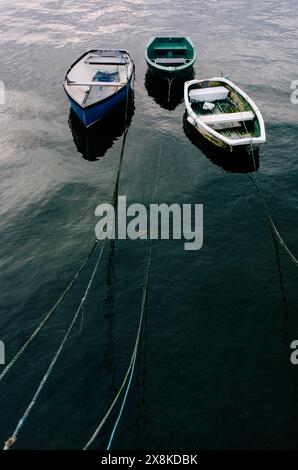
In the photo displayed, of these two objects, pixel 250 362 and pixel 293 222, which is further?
pixel 293 222

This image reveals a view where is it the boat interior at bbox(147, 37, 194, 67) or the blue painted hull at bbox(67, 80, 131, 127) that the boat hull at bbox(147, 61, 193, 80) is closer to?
the boat interior at bbox(147, 37, 194, 67)

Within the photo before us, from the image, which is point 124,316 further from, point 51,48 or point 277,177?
point 51,48

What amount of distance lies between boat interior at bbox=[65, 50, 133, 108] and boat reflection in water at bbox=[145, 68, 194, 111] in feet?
9.07

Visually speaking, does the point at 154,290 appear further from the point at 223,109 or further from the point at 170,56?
the point at 170,56

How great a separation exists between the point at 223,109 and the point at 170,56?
11.4 metres

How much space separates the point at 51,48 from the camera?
123 ft

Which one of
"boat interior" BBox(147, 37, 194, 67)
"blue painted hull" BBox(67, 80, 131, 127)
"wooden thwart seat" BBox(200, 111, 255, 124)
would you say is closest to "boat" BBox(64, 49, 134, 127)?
"blue painted hull" BBox(67, 80, 131, 127)

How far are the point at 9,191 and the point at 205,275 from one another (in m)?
12.7

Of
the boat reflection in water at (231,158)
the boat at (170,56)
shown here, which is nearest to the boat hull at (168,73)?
the boat at (170,56)

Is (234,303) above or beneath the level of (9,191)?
beneath
